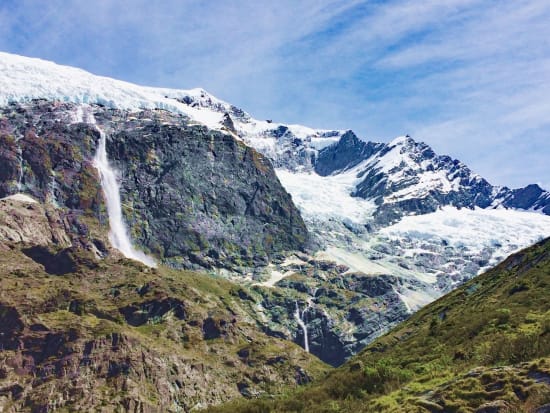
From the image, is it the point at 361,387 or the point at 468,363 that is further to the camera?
the point at 361,387

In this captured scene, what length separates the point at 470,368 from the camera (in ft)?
172

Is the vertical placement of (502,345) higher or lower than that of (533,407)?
higher

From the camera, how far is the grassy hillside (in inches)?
1522

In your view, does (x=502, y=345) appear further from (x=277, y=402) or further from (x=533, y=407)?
(x=277, y=402)

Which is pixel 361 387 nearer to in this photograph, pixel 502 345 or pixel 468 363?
pixel 468 363

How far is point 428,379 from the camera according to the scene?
5562 cm

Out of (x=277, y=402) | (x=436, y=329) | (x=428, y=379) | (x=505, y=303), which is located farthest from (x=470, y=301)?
(x=428, y=379)

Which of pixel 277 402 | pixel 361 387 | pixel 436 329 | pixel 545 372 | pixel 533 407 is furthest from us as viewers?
pixel 436 329

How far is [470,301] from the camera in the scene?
117 m

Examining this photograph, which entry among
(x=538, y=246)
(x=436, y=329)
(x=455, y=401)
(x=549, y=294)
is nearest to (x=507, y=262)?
(x=538, y=246)

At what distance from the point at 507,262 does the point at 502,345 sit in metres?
96.1

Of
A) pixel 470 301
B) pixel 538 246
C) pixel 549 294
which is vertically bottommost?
pixel 549 294

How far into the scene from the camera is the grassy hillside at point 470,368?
3866 centimetres

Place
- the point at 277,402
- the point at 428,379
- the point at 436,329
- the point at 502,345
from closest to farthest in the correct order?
the point at 502,345 < the point at 428,379 < the point at 277,402 < the point at 436,329
